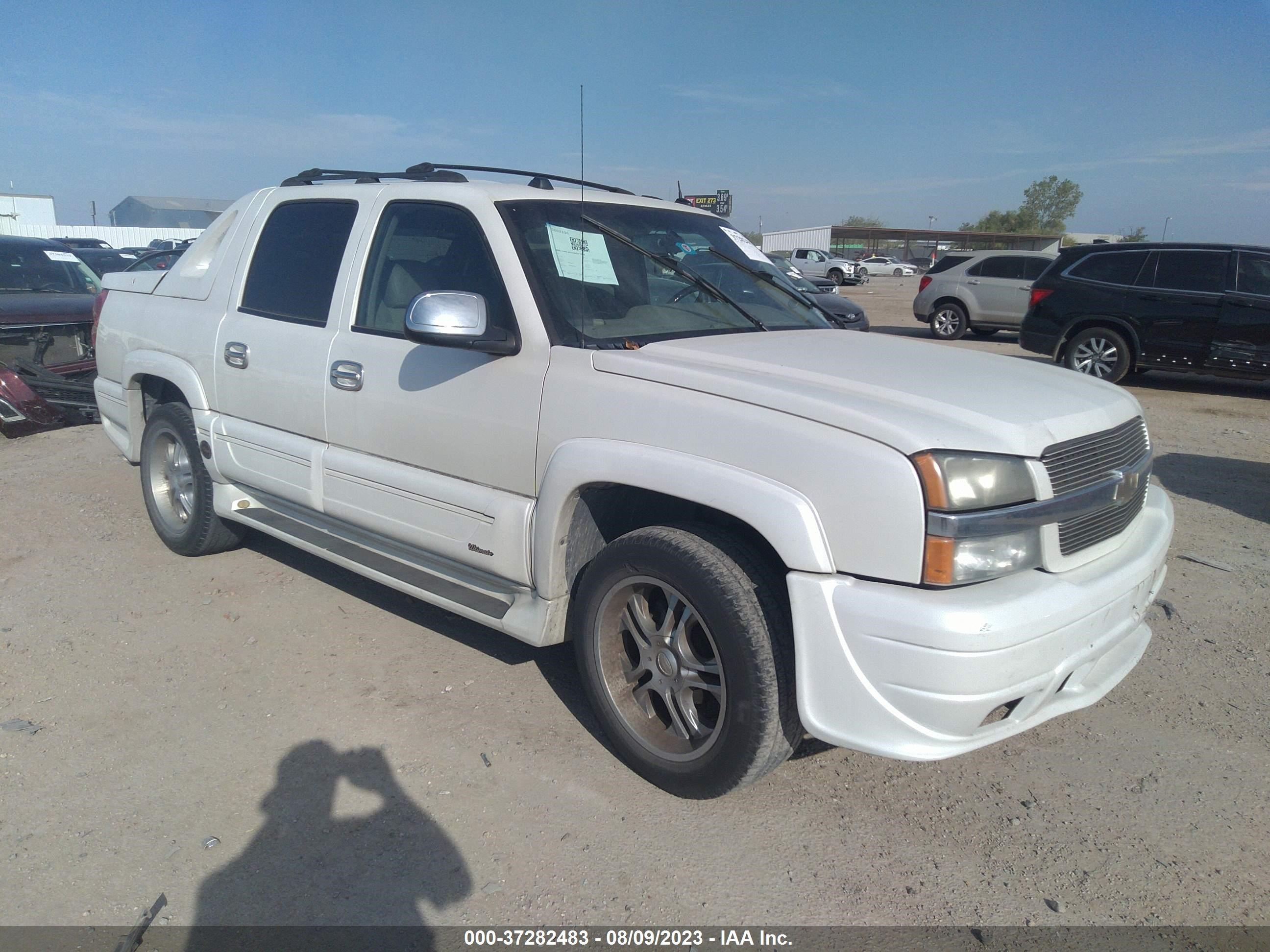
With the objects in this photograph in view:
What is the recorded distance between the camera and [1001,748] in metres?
3.25

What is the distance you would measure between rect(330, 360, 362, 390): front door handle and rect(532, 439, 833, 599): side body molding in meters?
1.09

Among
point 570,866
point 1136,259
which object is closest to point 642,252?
point 570,866

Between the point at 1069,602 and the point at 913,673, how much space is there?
1.69 feet

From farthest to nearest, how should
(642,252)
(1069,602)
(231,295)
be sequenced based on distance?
1. (231,295)
2. (642,252)
3. (1069,602)

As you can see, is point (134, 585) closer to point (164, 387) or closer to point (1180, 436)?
point (164, 387)

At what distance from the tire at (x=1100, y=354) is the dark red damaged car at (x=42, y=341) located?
1046 centimetres

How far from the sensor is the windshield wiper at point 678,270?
137 inches

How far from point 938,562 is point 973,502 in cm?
19

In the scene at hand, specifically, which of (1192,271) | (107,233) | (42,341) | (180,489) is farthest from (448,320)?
(107,233)

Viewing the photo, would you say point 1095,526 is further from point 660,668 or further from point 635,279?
point 635,279

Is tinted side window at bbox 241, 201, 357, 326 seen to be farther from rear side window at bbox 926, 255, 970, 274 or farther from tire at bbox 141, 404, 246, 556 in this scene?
rear side window at bbox 926, 255, 970, 274

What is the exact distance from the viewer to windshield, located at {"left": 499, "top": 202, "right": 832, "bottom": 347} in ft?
10.5

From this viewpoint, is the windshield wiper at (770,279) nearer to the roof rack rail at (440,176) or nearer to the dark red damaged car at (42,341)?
the roof rack rail at (440,176)

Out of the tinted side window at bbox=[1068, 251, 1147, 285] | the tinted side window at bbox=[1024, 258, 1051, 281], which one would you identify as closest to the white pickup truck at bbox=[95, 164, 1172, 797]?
the tinted side window at bbox=[1068, 251, 1147, 285]
